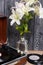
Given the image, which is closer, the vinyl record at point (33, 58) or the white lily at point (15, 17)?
the vinyl record at point (33, 58)

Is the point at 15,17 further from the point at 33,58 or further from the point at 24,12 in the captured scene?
the point at 33,58

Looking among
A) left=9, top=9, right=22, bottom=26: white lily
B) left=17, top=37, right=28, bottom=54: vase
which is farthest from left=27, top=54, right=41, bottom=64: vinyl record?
left=9, top=9, right=22, bottom=26: white lily

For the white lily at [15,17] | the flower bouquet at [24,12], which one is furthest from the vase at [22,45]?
the white lily at [15,17]

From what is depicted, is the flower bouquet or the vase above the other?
the flower bouquet

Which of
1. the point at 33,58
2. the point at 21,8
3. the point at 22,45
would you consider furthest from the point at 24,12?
the point at 33,58

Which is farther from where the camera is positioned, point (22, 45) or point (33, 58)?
point (22, 45)

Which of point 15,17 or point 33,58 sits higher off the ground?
point 15,17

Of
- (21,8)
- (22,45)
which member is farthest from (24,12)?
(22,45)

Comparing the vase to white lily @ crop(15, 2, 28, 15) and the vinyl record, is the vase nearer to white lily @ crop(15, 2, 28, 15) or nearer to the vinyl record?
the vinyl record

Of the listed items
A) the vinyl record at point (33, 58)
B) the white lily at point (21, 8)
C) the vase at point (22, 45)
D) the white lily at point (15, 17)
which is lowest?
the vinyl record at point (33, 58)

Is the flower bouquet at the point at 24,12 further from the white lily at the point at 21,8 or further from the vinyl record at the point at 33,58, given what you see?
the vinyl record at the point at 33,58

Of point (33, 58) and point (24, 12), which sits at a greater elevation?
point (24, 12)

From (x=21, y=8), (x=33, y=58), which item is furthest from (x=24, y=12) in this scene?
(x=33, y=58)

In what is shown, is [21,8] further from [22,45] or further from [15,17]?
[22,45]
